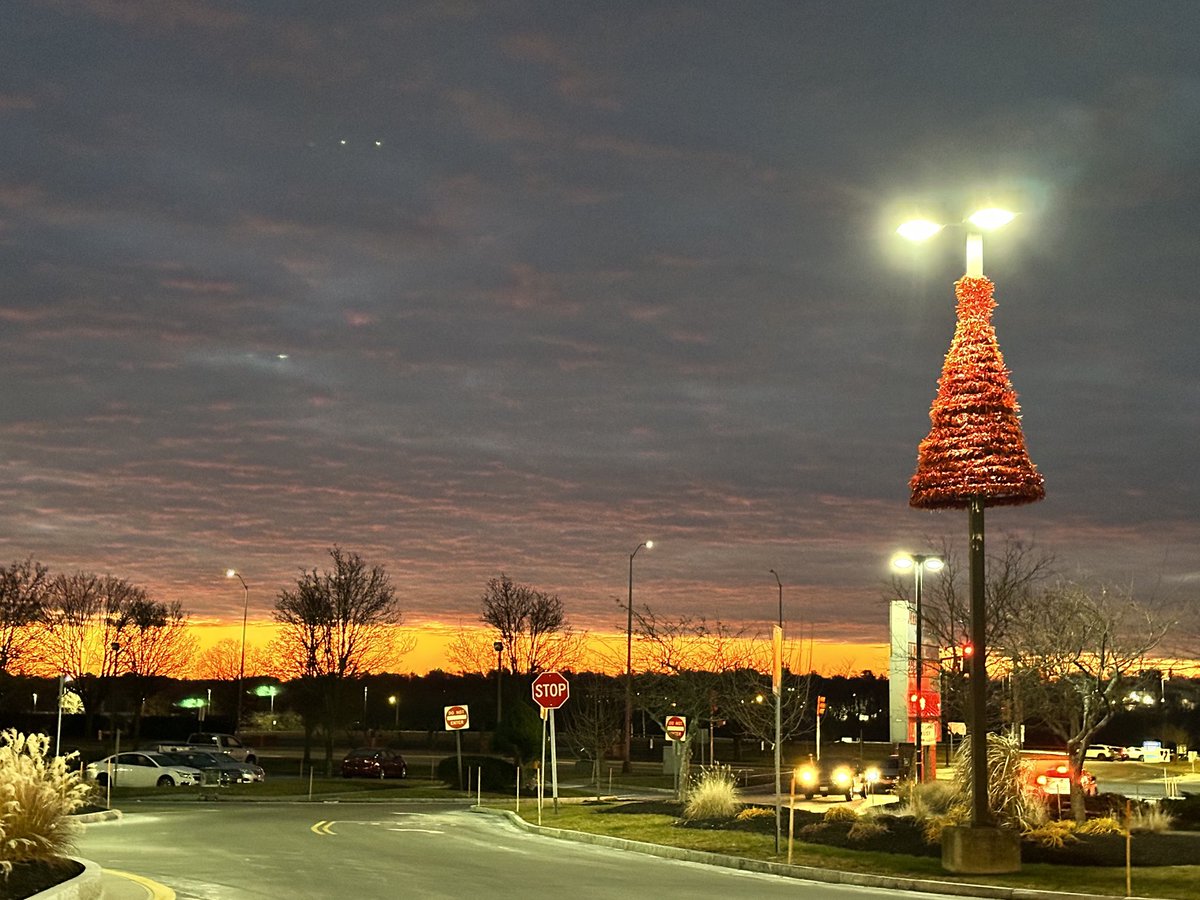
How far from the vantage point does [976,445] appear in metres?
19.5

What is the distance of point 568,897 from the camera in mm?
15625

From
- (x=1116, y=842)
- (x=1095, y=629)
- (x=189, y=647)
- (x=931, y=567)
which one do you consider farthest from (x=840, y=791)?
(x=189, y=647)

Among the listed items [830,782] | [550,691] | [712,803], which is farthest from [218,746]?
[712,803]

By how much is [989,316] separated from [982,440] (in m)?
1.89

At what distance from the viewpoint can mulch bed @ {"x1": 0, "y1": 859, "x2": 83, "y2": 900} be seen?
1231cm

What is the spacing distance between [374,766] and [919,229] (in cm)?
4147

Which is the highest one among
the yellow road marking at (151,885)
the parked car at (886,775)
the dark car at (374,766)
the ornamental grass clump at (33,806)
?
the ornamental grass clump at (33,806)

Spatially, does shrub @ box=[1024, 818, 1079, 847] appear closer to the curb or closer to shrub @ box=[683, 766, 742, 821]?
the curb

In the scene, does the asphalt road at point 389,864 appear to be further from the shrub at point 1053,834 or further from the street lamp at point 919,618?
the street lamp at point 919,618

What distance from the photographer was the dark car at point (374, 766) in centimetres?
5459

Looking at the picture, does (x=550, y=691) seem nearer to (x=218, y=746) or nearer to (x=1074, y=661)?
(x=1074, y=661)

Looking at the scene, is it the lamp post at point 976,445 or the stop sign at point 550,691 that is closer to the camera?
the lamp post at point 976,445

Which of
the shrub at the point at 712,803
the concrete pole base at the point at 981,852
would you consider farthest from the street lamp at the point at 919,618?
the concrete pole base at the point at 981,852

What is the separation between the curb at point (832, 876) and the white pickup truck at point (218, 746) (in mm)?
35543
